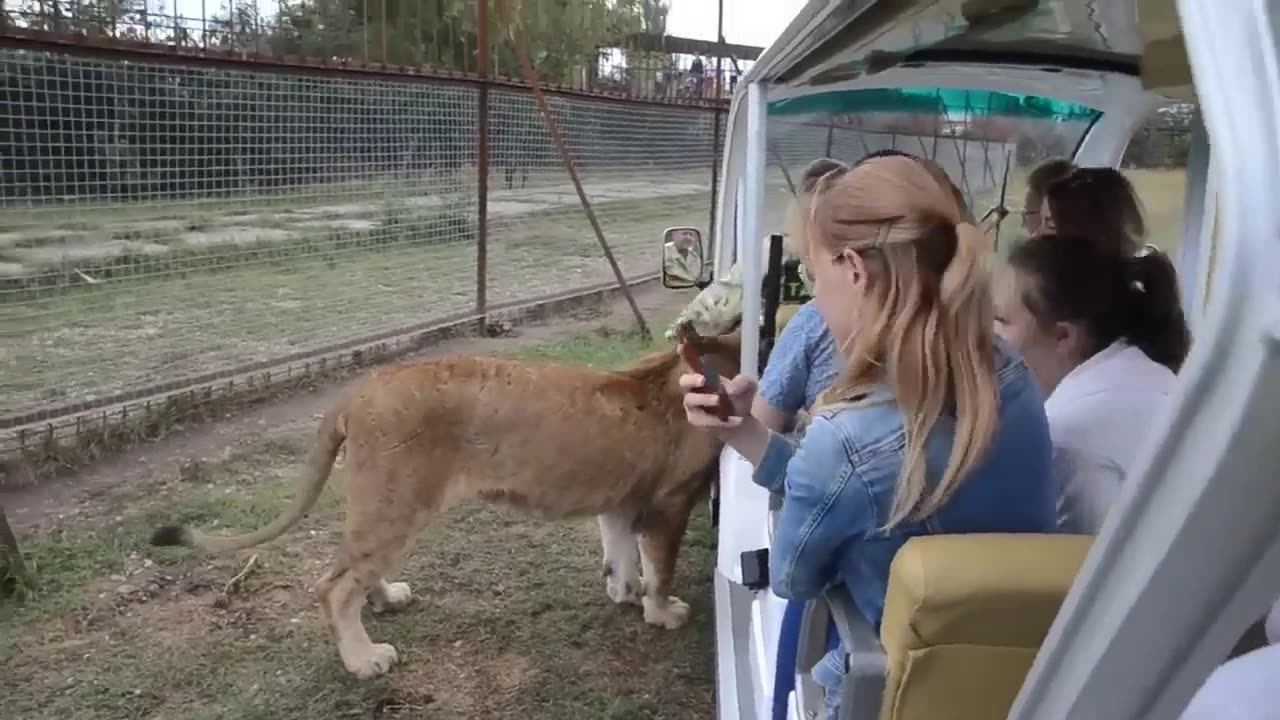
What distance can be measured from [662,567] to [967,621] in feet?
9.23

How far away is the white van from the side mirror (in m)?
0.87

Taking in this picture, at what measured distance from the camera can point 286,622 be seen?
4168 millimetres

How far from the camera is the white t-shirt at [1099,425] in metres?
2.08

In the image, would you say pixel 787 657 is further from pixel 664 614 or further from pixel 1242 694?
pixel 664 614

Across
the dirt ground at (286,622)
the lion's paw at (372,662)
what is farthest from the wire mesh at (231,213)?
the lion's paw at (372,662)

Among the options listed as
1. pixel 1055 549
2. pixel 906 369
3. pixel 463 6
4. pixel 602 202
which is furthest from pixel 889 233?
pixel 602 202

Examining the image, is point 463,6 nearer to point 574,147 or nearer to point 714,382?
point 574,147

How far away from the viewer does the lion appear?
3.71m

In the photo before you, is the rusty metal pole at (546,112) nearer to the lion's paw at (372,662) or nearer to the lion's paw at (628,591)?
the lion's paw at (628,591)

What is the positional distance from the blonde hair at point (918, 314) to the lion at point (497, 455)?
1.86m

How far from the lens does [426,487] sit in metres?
3.72

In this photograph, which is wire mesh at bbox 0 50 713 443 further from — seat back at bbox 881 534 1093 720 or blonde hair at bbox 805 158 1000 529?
seat back at bbox 881 534 1093 720

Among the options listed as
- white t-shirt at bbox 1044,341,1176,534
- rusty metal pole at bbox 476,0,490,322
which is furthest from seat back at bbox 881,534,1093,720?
rusty metal pole at bbox 476,0,490,322

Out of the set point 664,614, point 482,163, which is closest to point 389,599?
A: point 664,614
